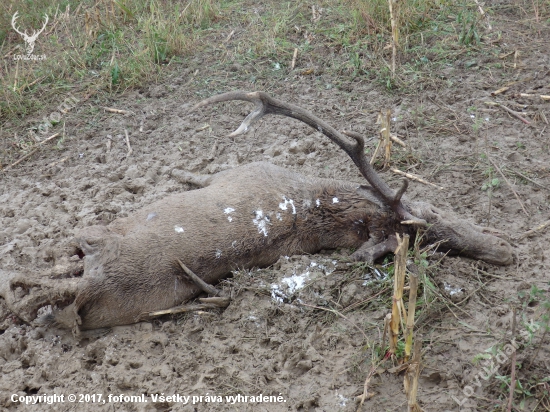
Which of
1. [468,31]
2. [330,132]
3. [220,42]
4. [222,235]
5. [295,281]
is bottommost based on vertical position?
[295,281]

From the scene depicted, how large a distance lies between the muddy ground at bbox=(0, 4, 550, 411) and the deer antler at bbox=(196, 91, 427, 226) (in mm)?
454

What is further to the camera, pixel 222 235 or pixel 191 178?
pixel 191 178

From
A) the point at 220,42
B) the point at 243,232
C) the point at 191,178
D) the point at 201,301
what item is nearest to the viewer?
the point at 201,301

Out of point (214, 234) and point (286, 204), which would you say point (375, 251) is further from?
point (214, 234)

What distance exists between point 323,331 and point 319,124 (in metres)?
1.39

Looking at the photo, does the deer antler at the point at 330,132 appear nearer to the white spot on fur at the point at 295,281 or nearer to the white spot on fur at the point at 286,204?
the white spot on fur at the point at 286,204

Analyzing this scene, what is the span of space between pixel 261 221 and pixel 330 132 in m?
0.77

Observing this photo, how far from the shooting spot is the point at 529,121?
5.23 m

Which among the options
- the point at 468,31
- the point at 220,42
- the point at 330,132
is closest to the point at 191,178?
the point at 330,132

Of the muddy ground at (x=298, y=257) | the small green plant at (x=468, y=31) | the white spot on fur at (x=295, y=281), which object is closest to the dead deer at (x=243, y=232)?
the muddy ground at (x=298, y=257)

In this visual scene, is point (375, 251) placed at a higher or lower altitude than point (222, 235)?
lower

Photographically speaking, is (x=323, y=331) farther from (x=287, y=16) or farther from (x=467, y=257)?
(x=287, y=16)

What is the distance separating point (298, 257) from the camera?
13.9ft

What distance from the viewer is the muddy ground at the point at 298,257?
3.39 meters
